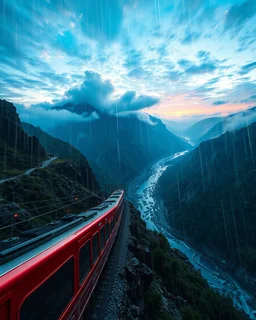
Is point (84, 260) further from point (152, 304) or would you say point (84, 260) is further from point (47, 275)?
point (152, 304)

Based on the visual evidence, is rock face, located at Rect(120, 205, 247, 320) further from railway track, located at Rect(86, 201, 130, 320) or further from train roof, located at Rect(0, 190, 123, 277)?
train roof, located at Rect(0, 190, 123, 277)

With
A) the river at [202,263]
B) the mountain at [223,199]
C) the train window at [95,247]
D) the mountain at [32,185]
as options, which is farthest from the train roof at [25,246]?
the mountain at [223,199]

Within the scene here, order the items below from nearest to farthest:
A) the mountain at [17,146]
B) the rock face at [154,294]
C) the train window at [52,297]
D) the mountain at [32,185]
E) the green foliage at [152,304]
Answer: the train window at [52,297]
the rock face at [154,294]
the green foliage at [152,304]
the mountain at [32,185]
the mountain at [17,146]

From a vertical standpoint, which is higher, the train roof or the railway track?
the train roof

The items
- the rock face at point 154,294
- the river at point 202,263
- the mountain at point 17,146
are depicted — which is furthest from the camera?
the river at point 202,263

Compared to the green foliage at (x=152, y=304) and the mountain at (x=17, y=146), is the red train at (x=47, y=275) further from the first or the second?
the mountain at (x=17, y=146)

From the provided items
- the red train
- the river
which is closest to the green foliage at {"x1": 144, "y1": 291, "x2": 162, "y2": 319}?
the red train

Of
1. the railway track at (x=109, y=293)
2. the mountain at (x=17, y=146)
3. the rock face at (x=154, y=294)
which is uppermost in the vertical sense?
the mountain at (x=17, y=146)
